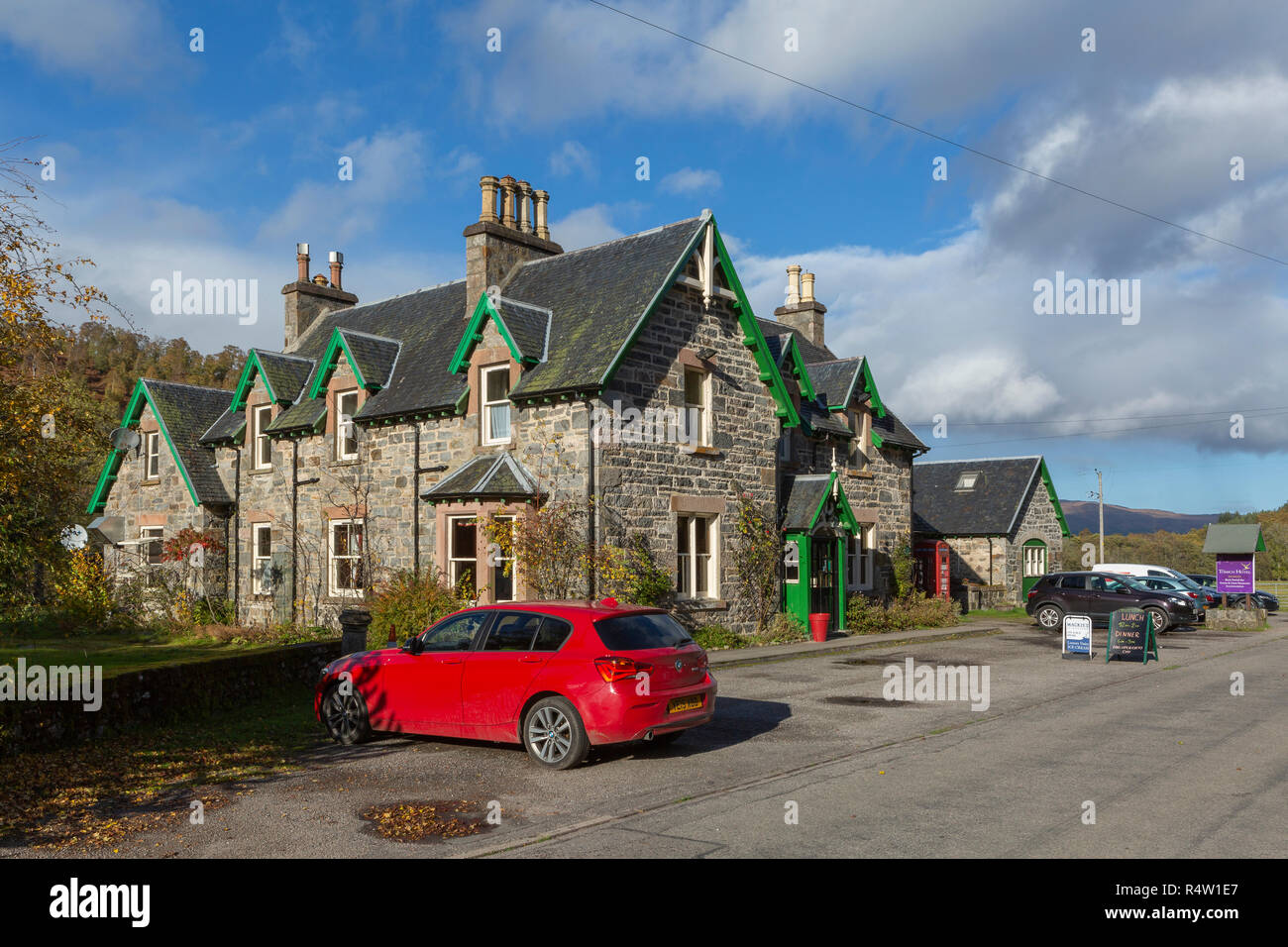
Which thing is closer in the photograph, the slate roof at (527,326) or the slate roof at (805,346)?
the slate roof at (527,326)

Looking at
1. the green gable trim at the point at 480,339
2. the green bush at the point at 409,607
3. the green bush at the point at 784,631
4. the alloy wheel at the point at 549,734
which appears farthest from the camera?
the green bush at the point at 784,631

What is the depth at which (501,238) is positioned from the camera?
25234 mm

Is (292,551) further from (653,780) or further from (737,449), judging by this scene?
(653,780)

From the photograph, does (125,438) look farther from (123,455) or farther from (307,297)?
(307,297)

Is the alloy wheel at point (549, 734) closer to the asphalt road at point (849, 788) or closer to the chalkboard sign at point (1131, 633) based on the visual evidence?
the asphalt road at point (849, 788)

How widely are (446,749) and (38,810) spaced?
3884mm

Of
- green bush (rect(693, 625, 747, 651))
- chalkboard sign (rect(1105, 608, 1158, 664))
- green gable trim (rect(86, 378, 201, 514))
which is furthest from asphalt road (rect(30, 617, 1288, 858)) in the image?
green gable trim (rect(86, 378, 201, 514))

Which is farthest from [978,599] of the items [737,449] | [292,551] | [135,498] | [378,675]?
[378,675]

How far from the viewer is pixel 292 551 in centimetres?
2594

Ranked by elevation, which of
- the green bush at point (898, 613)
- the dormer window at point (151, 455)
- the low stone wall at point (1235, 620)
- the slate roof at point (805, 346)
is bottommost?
the low stone wall at point (1235, 620)

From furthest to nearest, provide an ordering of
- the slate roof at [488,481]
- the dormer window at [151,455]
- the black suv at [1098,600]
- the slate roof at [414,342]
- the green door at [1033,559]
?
the green door at [1033,559] → the dormer window at [151,455] → the black suv at [1098,600] → the slate roof at [414,342] → the slate roof at [488,481]

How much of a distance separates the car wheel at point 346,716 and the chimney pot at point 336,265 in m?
22.8

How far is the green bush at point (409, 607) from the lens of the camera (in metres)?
20.0

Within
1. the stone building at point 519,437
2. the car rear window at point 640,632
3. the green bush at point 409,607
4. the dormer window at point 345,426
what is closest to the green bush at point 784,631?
the stone building at point 519,437
